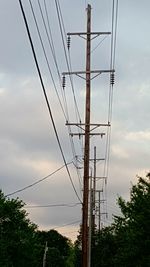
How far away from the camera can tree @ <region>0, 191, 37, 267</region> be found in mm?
65581

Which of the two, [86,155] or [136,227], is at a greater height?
[136,227]

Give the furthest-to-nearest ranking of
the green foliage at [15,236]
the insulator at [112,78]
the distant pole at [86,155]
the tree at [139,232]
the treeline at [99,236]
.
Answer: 1. the green foliage at [15,236]
2. the treeline at [99,236]
3. the tree at [139,232]
4. the insulator at [112,78]
5. the distant pole at [86,155]

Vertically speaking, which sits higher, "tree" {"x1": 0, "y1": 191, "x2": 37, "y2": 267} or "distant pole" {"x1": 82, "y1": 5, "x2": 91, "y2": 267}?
"tree" {"x1": 0, "y1": 191, "x2": 37, "y2": 267}

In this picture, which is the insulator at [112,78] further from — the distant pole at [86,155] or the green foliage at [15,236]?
the green foliage at [15,236]

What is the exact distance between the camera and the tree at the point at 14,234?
65.6 metres

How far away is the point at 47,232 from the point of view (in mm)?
156500

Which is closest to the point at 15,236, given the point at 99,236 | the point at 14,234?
the point at 14,234

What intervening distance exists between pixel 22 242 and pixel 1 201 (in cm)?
512

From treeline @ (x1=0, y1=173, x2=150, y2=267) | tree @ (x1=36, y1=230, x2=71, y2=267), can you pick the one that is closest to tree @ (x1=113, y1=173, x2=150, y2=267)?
treeline @ (x1=0, y1=173, x2=150, y2=267)

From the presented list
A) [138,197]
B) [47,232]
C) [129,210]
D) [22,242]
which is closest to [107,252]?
[22,242]

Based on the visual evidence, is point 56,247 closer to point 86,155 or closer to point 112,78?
point 112,78

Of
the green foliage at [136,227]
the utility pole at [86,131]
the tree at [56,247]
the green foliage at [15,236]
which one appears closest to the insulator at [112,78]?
the utility pole at [86,131]

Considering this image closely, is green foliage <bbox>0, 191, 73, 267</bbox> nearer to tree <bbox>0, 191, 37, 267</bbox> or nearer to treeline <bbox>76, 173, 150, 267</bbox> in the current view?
tree <bbox>0, 191, 37, 267</bbox>

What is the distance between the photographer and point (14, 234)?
66.2 m
